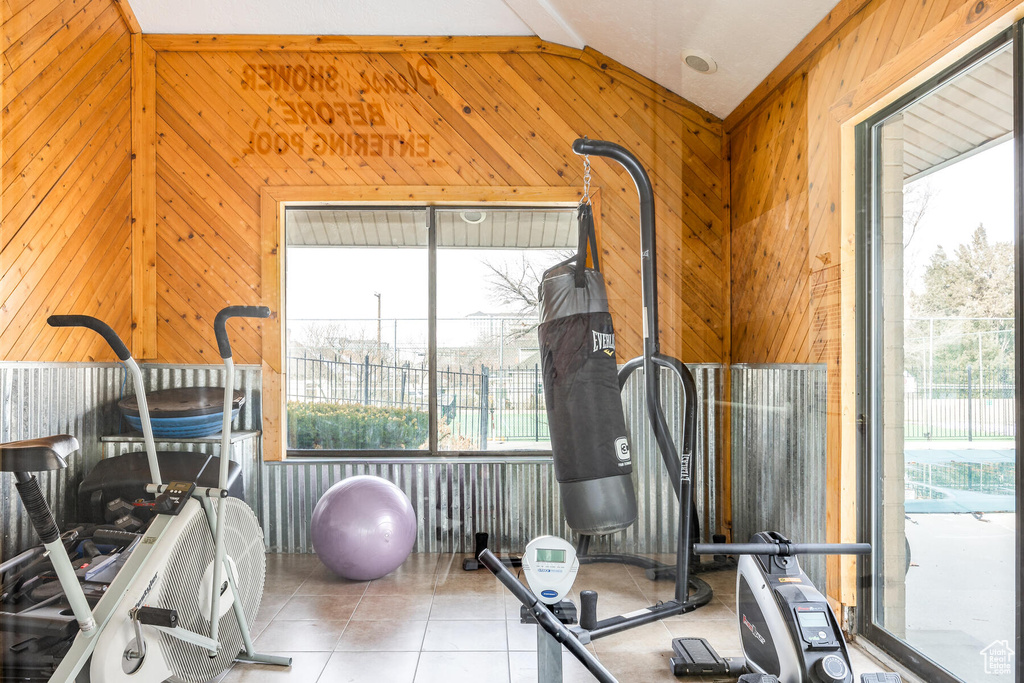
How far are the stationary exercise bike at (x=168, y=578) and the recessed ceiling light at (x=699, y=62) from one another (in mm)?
1601

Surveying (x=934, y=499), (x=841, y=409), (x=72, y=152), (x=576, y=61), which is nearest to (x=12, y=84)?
(x=72, y=152)

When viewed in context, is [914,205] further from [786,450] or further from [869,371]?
[786,450]

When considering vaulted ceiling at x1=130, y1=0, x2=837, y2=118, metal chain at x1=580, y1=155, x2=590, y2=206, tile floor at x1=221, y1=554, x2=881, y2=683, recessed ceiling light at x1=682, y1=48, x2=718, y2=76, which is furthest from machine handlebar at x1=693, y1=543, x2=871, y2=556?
recessed ceiling light at x1=682, y1=48, x2=718, y2=76

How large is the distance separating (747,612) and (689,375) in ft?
2.70

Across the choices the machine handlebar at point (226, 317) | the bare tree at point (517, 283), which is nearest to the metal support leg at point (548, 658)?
the bare tree at point (517, 283)

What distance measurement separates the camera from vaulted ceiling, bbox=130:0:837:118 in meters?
1.78

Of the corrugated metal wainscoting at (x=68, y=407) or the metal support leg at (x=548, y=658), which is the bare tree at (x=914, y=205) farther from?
the corrugated metal wainscoting at (x=68, y=407)

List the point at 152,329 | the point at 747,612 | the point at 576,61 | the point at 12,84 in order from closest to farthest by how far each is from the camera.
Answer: the point at 12,84 → the point at 152,329 → the point at 576,61 → the point at 747,612

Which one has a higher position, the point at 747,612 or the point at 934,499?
the point at 934,499

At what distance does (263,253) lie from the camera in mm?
1758

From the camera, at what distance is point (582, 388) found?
6.14 ft

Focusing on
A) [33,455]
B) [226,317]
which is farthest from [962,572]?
[33,455]

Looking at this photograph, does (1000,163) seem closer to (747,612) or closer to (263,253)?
(747,612)

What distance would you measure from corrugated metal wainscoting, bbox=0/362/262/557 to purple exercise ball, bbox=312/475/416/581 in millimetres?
359
